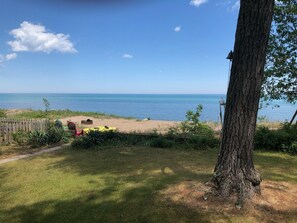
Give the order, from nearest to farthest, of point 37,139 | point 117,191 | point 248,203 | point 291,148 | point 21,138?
point 248,203, point 117,191, point 291,148, point 37,139, point 21,138

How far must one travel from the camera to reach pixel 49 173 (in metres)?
6.81

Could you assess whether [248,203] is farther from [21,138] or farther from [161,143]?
[21,138]

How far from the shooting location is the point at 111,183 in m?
5.84

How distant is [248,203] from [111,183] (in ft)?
8.66

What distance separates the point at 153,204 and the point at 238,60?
2579mm

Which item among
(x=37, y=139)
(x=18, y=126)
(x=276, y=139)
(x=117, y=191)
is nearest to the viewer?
(x=117, y=191)

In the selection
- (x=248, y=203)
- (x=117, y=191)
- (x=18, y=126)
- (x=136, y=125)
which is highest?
(x=248, y=203)

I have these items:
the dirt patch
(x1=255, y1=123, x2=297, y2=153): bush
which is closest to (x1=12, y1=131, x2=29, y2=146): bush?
the dirt patch

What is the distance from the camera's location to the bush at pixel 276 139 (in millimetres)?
8836

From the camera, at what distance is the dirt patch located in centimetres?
409

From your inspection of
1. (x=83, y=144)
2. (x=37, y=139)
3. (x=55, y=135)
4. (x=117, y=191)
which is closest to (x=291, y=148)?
(x=117, y=191)

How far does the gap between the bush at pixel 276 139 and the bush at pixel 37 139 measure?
7.29m

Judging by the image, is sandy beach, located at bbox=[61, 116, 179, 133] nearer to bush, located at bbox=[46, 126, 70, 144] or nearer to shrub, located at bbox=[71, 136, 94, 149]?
bush, located at bbox=[46, 126, 70, 144]

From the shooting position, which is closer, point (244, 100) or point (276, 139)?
point (244, 100)
